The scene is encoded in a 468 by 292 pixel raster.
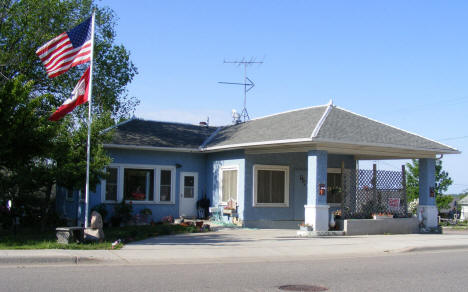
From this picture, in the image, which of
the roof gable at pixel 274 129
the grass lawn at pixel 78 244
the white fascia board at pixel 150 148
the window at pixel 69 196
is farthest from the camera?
the window at pixel 69 196

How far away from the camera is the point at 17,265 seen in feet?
34.6

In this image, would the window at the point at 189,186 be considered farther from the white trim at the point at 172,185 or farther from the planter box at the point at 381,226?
the planter box at the point at 381,226

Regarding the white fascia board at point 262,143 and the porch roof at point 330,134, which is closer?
the white fascia board at point 262,143

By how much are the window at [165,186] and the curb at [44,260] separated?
439 inches

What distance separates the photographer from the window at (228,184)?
70.2 feet

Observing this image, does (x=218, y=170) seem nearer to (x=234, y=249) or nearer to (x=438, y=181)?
(x=234, y=249)

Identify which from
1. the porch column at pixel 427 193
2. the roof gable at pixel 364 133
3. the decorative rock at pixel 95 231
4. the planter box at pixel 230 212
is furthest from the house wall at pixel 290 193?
the decorative rock at pixel 95 231

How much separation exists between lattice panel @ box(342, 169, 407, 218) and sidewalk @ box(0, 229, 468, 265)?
1.39 metres

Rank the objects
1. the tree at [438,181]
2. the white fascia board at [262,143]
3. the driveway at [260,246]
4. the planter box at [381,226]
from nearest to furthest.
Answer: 1. the driveway at [260,246]
2. the white fascia board at [262,143]
3. the planter box at [381,226]
4. the tree at [438,181]

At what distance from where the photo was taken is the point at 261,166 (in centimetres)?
2094

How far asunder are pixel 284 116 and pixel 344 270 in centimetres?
1260

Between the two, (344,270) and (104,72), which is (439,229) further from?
(104,72)

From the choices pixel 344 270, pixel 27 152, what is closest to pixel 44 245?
pixel 27 152

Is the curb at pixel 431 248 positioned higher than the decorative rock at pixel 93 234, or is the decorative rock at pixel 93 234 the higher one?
the decorative rock at pixel 93 234
